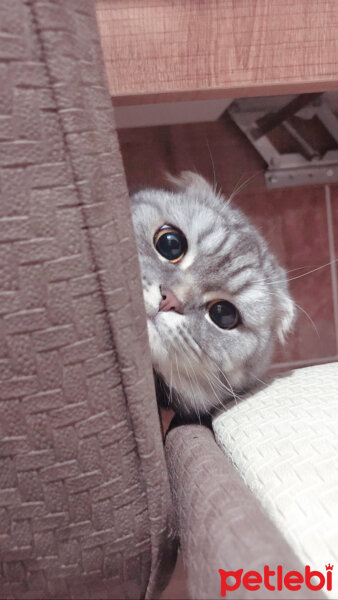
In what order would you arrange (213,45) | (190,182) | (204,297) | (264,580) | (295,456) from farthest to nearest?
(190,182), (204,297), (213,45), (295,456), (264,580)

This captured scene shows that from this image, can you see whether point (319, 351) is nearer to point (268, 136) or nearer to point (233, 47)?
point (268, 136)

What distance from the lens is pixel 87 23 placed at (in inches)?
13.0

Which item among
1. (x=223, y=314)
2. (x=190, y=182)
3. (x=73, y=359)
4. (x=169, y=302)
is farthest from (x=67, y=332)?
(x=190, y=182)

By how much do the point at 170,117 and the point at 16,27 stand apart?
4.27 feet

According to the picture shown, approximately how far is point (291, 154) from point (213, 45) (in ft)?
3.11

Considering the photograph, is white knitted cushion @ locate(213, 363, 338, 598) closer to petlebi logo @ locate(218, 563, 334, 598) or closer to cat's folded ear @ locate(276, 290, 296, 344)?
petlebi logo @ locate(218, 563, 334, 598)

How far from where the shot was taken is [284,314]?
1.05 m

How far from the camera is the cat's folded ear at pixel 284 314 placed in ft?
3.40

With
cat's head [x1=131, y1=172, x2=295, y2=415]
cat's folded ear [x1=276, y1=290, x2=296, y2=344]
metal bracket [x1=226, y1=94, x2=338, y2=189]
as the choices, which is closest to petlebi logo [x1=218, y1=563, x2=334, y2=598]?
cat's head [x1=131, y1=172, x2=295, y2=415]

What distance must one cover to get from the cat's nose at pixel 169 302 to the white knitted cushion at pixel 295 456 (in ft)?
0.60

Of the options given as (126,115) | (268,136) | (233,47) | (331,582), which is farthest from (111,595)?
(268,136)

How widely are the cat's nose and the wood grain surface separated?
30 cm

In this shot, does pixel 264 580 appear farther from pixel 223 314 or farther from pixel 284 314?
pixel 284 314

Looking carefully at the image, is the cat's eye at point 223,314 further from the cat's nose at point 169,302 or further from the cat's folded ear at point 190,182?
the cat's folded ear at point 190,182
